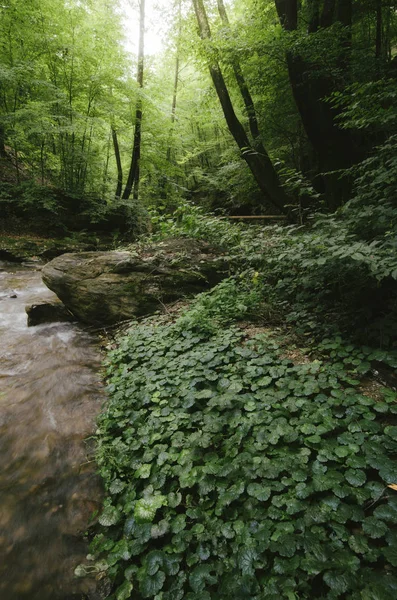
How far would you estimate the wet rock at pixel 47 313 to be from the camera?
5.23 metres

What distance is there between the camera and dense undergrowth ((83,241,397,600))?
1.46 m

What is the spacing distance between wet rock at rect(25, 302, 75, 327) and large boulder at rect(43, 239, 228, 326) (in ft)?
0.88

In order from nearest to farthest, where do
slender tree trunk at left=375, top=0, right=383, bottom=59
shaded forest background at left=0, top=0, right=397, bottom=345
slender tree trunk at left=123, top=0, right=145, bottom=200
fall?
shaded forest background at left=0, top=0, right=397, bottom=345
slender tree trunk at left=375, top=0, right=383, bottom=59
slender tree trunk at left=123, top=0, right=145, bottom=200

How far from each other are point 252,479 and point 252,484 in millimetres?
58

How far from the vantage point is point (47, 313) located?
5.39 metres

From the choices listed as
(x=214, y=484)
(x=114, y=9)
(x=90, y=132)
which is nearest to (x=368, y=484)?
(x=214, y=484)

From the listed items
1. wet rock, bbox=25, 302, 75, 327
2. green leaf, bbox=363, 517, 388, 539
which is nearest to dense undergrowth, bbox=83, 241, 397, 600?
green leaf, bbox=363, 517, 388, 539

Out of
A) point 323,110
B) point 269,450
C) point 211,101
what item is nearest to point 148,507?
point 269,450

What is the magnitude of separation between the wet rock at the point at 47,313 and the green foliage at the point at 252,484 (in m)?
3.09

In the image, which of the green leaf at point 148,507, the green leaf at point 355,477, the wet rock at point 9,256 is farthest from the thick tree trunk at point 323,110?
the wet rock at point 9,256

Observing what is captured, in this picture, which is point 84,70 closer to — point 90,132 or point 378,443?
point 90,132

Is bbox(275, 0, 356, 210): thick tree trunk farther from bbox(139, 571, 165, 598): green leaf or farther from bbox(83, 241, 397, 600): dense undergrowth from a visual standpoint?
bbox(139, 571, 165, 598): green leaf

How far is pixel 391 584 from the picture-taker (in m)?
1.29

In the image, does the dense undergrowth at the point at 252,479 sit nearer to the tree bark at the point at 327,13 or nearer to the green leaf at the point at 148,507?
the green leaf at the point at 148,507
